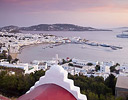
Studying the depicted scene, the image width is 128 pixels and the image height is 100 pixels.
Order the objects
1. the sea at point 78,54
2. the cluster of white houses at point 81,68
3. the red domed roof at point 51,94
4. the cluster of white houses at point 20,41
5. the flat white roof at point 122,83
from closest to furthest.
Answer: the red domed roof at point 51,94, the flat white roof at point 122,83, the cluster of white houses at point 81,68, the sea at point 78,54, the cluster of white houses at point 20,41

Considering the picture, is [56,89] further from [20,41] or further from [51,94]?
[20,41]

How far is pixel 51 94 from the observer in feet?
5.83

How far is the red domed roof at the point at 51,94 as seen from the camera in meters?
1.75

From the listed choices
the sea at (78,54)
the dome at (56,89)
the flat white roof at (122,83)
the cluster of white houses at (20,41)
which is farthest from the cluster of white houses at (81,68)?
the cluster of white houses at (20,41)

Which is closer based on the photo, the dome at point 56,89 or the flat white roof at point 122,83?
the dome at point 56,89

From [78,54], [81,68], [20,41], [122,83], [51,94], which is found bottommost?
[78,54]

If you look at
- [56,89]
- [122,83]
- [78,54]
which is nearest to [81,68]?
[122,83]

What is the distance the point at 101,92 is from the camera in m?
3.96

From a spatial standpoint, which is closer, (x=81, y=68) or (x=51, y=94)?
(x=51, y=94)

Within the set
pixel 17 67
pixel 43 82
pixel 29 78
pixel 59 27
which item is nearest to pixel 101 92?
pixel 29 78

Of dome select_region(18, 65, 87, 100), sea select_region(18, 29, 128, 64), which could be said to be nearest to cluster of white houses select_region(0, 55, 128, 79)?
sea select_region(18, 29, 128, 64)

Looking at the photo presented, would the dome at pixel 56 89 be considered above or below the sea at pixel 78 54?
above

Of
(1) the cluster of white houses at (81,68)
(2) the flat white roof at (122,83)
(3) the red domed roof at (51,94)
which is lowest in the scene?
(1) the cluster of white houses at (81,68)

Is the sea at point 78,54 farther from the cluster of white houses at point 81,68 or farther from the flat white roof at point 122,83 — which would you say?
the flat white roof at point 122,83
